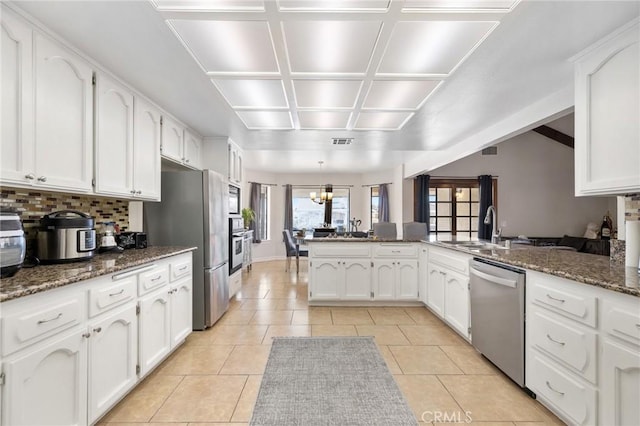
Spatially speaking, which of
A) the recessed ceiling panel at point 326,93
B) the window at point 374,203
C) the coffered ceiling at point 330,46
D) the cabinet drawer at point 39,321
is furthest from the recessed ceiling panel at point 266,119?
the window at point 374,203

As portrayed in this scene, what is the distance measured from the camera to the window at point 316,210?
27.3ft

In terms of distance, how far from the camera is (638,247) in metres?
1.77

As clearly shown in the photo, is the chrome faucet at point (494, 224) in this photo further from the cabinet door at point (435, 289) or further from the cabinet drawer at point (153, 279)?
the cabinet drawer at point (153, 279)

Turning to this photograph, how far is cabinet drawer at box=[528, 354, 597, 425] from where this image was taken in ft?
4.88

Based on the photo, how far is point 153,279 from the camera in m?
2.14

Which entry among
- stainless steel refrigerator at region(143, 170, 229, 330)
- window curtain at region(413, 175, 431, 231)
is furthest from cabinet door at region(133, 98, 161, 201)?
window curtain at region(413, 175, 431, 231)

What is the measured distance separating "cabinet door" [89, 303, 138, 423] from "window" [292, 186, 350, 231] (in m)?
6.45

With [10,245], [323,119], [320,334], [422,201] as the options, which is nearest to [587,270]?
[320,334]

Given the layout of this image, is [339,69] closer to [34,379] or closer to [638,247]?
[638,247]

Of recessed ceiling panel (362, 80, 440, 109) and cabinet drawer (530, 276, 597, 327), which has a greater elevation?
recessed ceiling panel (362, 80, 440, 109)

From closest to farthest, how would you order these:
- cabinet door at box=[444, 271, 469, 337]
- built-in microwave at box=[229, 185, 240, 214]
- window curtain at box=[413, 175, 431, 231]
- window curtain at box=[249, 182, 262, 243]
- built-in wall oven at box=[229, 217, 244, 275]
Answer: cabinet door at box=[444, 271, 469, 337] → built-in wall oven at box=[229, 217, 244, 275] → built-in microwave at box=[229, 185, 240, 214] → window curtain at box=[413, 175, 431, 231] → window curtain at box=[249, 182, 262, 243]

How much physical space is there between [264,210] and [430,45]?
666 cm

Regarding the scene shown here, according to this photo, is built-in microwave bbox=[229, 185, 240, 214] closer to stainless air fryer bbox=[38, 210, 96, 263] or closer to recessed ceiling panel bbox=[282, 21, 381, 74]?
stainless air fryer bbox=[38, 210, 96, 263]

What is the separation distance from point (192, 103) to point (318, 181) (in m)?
5.64
